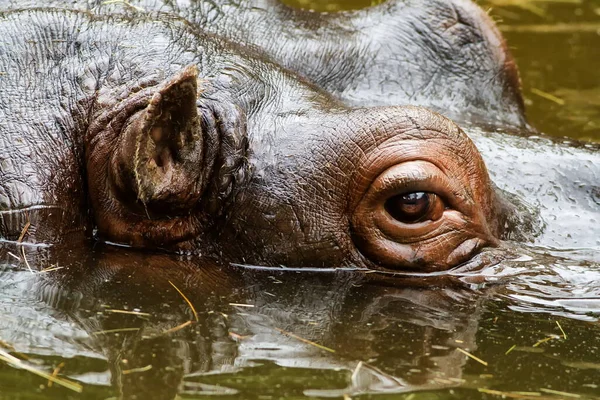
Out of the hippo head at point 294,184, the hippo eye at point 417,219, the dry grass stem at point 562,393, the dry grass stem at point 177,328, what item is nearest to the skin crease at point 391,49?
the hippo head at point 294,184

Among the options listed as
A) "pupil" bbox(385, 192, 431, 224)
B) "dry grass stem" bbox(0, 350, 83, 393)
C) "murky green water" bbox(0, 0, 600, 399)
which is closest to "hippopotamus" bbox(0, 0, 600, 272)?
"pupil" bbox(385, 192, 431, 224)

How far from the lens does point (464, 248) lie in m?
4.36

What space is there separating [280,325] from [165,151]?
90cm

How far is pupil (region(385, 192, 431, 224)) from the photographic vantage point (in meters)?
4.23

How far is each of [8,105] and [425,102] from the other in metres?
2.16

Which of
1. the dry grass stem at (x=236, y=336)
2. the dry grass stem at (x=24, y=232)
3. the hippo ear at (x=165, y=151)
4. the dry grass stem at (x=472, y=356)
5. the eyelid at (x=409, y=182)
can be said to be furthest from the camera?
the dry grass stem at (x=24, y=232)

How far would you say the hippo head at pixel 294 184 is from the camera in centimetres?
419

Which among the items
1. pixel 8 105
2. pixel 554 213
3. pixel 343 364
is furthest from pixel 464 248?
pixel 8 105

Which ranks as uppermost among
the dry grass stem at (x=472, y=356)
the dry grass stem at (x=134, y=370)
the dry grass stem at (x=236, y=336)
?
the dry grass stem at (x=472, y=356)

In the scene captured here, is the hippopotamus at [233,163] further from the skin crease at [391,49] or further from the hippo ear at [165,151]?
the skin crease at [391,49]

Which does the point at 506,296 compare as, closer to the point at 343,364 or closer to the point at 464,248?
the point at 464,248

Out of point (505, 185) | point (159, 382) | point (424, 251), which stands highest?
point (505, 185)

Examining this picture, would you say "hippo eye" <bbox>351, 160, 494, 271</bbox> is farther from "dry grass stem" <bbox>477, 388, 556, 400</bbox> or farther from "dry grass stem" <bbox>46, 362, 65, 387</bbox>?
"dry grass stem" <bbox>46, 362, 65, 387</bbox>

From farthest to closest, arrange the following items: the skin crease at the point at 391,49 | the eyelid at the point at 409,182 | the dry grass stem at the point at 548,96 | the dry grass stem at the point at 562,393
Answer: the dry grass stem at the point at 548,96 → the skin crease at the point at 391,49 → the eyelid at the point at 409,182 → the dry grass stem at the point at 562,393
